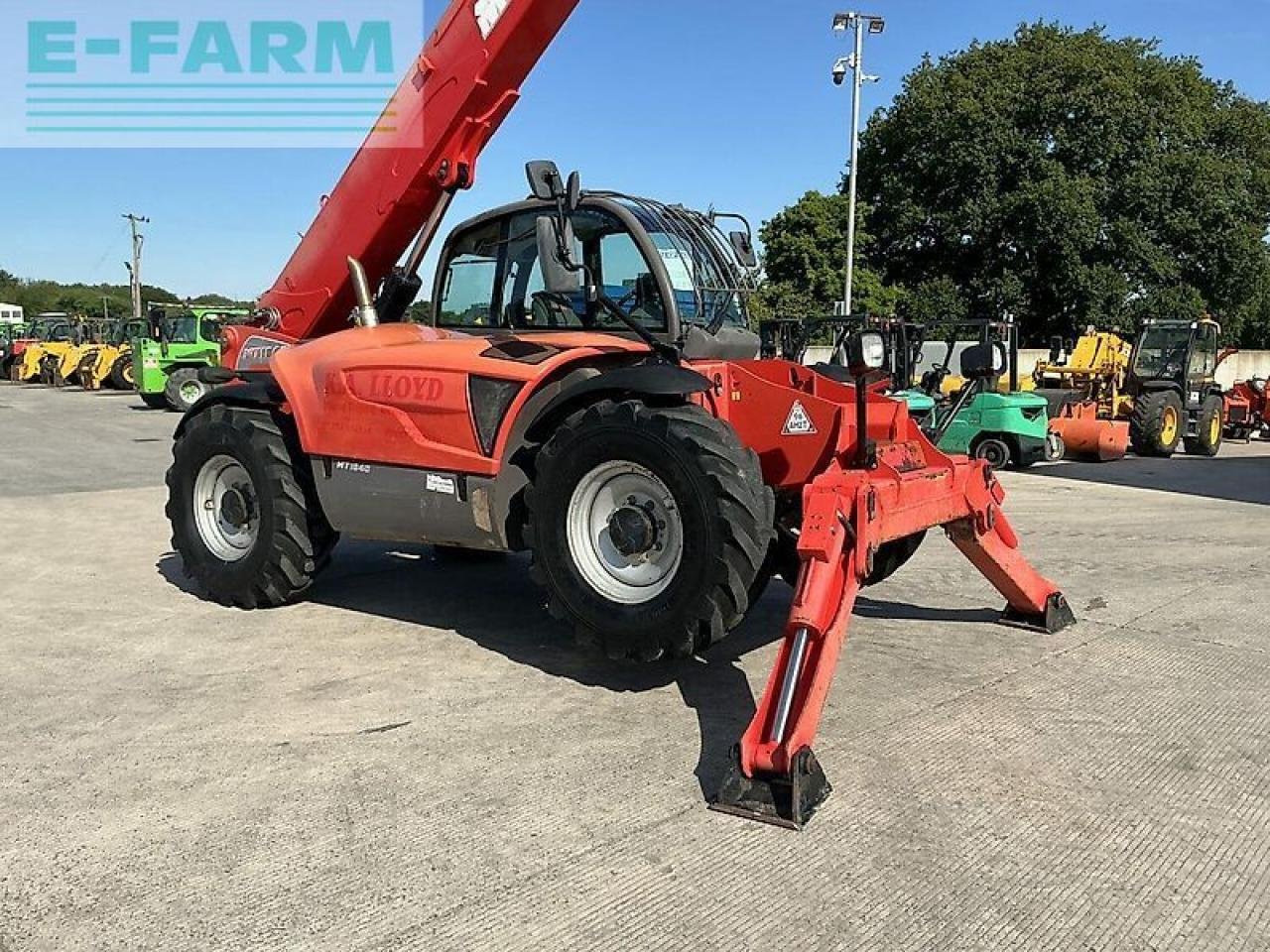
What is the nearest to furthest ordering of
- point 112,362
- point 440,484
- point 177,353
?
1. point 440,484
2. point 177,353
3. point 112,362

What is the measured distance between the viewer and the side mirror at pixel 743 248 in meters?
5.98

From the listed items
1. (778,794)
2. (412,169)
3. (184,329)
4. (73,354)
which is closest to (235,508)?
(412,169)

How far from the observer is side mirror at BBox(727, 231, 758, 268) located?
5977 millimetres

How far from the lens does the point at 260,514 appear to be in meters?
5.98

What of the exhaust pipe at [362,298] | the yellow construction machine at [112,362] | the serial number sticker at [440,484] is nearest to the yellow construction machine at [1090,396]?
the exhaust pipe at [362,298]

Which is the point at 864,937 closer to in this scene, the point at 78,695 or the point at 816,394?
the point at 816,394

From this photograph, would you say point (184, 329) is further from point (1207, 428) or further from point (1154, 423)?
point (1207, 428)

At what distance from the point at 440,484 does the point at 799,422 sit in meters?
1.75

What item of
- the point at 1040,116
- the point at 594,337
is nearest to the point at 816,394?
the point at 594,337

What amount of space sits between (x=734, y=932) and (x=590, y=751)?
1.29 m

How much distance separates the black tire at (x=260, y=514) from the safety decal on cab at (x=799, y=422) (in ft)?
8.88

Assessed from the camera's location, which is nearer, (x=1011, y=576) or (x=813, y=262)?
(x=1011, y=576)

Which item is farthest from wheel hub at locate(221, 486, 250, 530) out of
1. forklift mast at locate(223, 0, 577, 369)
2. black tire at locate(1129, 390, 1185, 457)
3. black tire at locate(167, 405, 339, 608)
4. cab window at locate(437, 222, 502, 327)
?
black tire at locate(1129, 390, 1185, 457)

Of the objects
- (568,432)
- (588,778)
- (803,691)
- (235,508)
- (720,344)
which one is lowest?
(588,778)
